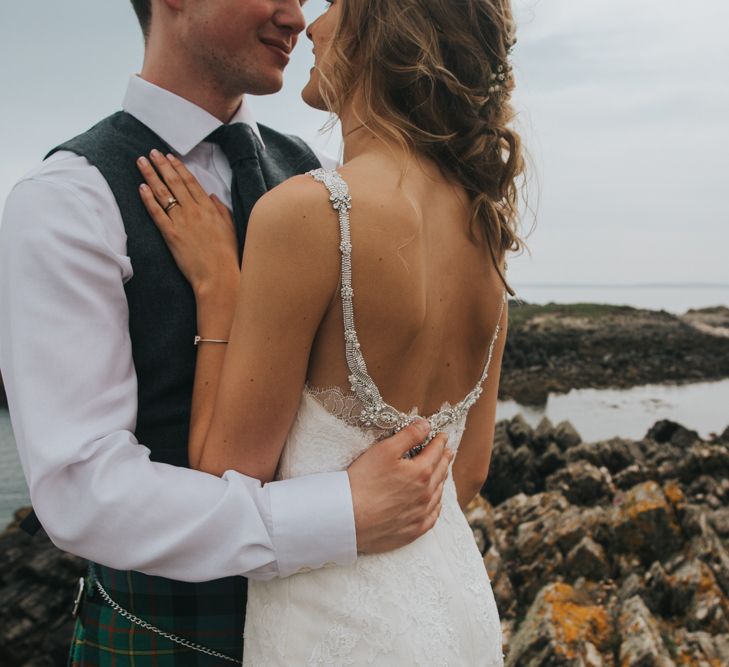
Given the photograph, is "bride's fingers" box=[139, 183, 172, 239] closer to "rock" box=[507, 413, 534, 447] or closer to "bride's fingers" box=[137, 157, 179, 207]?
"bride's fingers" box=[137, 157, 179, 207]

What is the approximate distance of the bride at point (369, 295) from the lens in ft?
4.53

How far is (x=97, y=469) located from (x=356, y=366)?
1.77ft

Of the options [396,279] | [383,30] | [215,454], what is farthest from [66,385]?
[383,30]

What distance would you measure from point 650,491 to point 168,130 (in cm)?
544

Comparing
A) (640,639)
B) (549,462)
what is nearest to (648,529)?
(640,639)

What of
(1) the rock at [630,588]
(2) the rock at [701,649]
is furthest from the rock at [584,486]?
(2) the rock at [701,649]

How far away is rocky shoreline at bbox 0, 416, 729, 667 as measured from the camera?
423 cm

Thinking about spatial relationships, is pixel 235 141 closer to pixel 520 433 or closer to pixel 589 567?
pixel 589 567

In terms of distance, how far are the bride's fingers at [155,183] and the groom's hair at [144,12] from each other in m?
0.64

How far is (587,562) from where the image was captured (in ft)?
17.7

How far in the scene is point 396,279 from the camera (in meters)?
1.40

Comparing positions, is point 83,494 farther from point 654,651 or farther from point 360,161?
point 654,651

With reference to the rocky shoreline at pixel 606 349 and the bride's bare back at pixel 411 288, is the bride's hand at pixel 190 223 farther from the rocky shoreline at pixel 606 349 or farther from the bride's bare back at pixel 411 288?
the rocky shoreline at pixel 606 349

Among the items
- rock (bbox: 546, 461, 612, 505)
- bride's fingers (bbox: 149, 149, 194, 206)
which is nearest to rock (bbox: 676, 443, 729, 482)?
rock (bbox: 546, 461, 612, 505)
